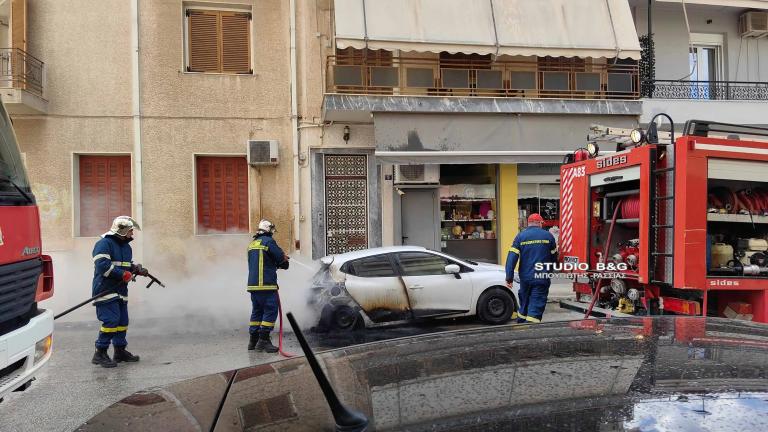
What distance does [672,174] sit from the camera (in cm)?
524

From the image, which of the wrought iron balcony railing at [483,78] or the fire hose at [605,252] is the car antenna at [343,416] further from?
the wrought iron balcony railing at [483,78]

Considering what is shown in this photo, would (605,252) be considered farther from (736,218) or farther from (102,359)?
(102,359)

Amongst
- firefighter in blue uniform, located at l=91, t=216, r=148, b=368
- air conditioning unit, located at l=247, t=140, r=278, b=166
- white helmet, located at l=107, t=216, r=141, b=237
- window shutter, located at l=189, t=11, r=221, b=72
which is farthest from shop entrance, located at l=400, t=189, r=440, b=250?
firefighter in blue uniform, located at l=91, t=216, r=148, b=368

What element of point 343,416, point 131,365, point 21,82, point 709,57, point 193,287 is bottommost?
point 131,365

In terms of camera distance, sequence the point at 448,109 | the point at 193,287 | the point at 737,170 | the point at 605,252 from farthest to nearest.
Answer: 1. the point at 448,109
2. the point at 193,287
3. the point at 605,252
4. the point at 737,170

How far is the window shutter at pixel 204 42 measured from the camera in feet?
40.3

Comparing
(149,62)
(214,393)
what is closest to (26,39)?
(149,62)

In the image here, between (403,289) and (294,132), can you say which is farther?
(294,132)

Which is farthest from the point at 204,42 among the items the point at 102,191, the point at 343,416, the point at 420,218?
the point at 343,416

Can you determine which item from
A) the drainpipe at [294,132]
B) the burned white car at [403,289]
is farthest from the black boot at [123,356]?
the drainpipe at [294,132]

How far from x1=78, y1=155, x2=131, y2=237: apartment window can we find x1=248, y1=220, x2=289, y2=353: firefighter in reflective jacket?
261 inches

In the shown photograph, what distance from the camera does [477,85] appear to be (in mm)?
12430

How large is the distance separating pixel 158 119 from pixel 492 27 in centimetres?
800

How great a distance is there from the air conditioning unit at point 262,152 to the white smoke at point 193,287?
1842 mm
